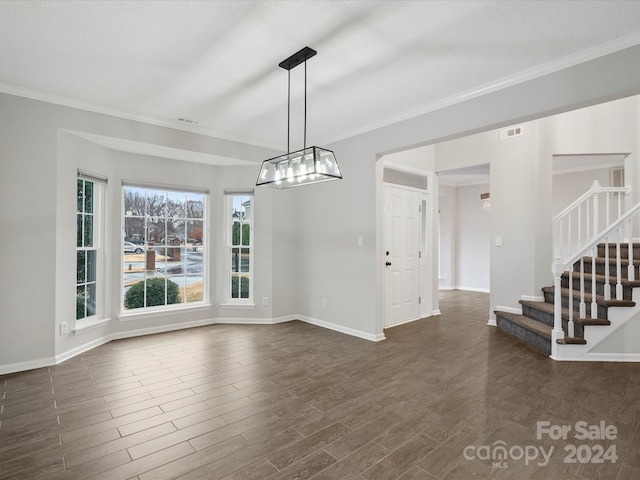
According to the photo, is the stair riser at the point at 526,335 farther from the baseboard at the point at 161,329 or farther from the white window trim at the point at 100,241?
the white window trim at the point at 100,241

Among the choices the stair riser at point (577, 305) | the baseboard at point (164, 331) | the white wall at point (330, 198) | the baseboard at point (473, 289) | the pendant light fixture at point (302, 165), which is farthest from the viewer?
the baseboard at point (473, 289)

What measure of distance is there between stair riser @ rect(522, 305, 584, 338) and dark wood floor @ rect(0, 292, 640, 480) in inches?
15.6

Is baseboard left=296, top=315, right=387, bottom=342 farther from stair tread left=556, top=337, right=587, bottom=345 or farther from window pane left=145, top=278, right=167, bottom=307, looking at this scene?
window pane left=145, top=278, right=167, bottom=307

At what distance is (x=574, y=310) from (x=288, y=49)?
174 inches

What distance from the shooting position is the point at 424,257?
593 cm

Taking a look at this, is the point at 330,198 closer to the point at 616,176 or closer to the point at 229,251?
the point at 229,251

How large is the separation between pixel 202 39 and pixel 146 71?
84cm

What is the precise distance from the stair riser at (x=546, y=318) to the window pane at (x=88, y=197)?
592cm

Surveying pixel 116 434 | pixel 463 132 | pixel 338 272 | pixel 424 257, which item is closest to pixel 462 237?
pixel 424 257

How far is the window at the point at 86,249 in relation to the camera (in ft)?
13.6

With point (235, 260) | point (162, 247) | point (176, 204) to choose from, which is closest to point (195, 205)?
point (176, 204)

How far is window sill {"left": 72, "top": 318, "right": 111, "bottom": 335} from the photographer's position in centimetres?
400

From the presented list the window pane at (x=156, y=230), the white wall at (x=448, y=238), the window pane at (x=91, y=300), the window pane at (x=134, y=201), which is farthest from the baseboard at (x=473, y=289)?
the window pane at (x=91, y=300)

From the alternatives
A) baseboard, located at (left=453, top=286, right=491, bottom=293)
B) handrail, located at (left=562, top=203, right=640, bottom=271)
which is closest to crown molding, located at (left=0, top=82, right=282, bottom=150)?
handrail, located at (left=562, top=203, right=640, bottom=271)
